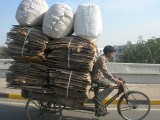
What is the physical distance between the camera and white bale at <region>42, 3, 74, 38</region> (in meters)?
3.73

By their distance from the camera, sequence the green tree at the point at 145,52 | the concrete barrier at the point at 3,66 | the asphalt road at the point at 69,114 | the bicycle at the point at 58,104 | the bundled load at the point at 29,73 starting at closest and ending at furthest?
the bundled load at the point at 29,73, the bicycle at the point at 58,104, the asphalt road at the point at 69,114, the concrete barrier at the point at 3,66, the green tree at the point at 145,52

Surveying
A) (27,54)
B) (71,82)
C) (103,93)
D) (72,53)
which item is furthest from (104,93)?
(27,54)

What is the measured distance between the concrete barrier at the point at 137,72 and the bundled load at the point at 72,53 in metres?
4.93

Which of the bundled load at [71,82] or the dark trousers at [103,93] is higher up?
the bundled load at [71,82]

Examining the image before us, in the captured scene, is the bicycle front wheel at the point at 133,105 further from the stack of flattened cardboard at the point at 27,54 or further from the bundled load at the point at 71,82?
the stack of flattened cardboard at the point at 27,54

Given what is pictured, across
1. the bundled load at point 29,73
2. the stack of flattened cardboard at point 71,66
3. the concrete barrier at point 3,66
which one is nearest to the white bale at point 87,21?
the stack of flattened cardboard at point 71,66

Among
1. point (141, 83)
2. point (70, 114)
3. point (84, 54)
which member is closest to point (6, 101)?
point (70, 114)

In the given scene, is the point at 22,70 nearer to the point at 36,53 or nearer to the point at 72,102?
the point at 36,53

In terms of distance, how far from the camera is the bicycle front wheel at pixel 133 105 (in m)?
4.13

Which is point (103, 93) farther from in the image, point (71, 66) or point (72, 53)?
point (72, 53)

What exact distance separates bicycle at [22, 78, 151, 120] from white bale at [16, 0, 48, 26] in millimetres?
1332

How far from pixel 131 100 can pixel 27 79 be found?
221 centimetres

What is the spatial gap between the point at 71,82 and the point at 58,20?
3.95ft

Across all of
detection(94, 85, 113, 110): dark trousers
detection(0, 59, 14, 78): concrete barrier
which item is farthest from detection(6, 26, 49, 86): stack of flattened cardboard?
detection(0, 59, 14, 78): concrete barrier
